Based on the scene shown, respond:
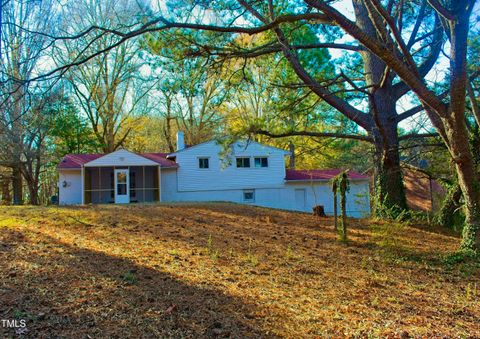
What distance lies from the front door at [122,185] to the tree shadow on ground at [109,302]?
16131 millimetres

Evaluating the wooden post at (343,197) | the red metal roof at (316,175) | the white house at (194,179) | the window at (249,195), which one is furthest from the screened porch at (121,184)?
the wooden post at (343,197)

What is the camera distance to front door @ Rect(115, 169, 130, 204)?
20641 millimetres

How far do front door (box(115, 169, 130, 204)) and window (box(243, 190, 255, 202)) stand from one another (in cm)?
686

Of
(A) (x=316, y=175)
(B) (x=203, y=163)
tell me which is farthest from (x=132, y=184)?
(A) (x=316, y=175)

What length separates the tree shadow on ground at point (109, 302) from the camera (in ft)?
9.98

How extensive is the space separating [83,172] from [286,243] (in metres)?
15.6

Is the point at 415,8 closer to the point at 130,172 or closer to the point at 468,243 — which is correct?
the point at 468,243

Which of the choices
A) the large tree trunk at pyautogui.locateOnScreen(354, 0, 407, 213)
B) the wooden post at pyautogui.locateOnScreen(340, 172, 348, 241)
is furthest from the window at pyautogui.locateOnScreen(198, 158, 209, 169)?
the wooden post at pyautogui.locateOnScreen(340, 172, 348, 241)

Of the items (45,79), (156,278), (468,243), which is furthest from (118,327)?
(468,243)

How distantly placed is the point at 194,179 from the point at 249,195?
3592 millimetres

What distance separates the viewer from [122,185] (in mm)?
20844

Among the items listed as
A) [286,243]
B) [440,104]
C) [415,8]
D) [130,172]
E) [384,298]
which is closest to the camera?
[384,298]

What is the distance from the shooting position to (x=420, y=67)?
9.52 m

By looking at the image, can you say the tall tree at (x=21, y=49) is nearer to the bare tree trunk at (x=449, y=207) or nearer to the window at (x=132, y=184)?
the bare tree trunk at (x=449, y=207)
